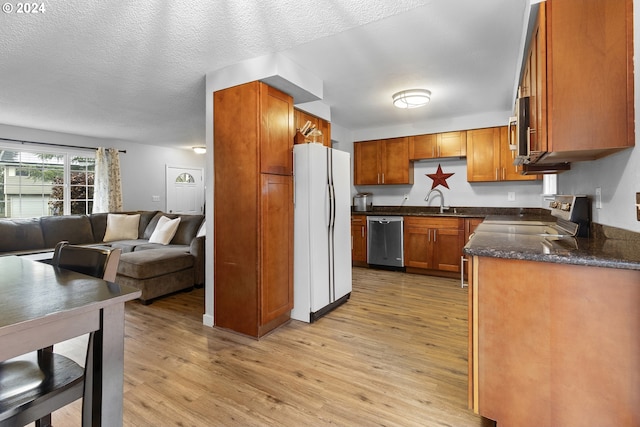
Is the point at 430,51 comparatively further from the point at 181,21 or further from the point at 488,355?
the point at 488,355

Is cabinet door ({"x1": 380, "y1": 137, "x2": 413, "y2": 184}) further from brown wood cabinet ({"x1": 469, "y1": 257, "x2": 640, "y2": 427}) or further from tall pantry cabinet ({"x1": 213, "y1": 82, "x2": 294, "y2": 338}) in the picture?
brown wood cabinet ({"x1": 469, "y1": 257, "x2": 640, "y2": 427})

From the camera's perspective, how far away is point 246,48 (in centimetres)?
238

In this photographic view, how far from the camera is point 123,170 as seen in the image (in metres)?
6.11

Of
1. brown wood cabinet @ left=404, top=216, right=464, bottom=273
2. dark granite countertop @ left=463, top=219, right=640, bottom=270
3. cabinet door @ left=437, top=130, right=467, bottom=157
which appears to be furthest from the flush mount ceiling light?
dark granite countertop @ left=463, top=219, right=640, bottom=270

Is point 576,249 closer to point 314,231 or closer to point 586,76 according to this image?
point 586,76

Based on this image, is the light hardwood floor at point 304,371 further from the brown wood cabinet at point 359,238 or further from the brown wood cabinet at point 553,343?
the brown wood cabinet at point 359,238

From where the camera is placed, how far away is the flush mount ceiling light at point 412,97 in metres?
3.34

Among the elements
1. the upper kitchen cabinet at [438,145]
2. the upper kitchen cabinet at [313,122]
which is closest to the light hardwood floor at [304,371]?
the upper kitchen cabinet at [313,122]

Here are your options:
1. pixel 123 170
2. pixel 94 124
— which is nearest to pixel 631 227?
pixel 94 124

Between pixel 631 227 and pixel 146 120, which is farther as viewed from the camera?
pixel 146 120

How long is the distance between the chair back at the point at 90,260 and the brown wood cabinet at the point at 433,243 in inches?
152

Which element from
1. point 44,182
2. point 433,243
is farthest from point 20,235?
point 433,243

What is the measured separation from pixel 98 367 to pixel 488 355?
1550 millimetres

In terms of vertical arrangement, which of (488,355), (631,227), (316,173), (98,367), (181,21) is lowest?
(488,355)
